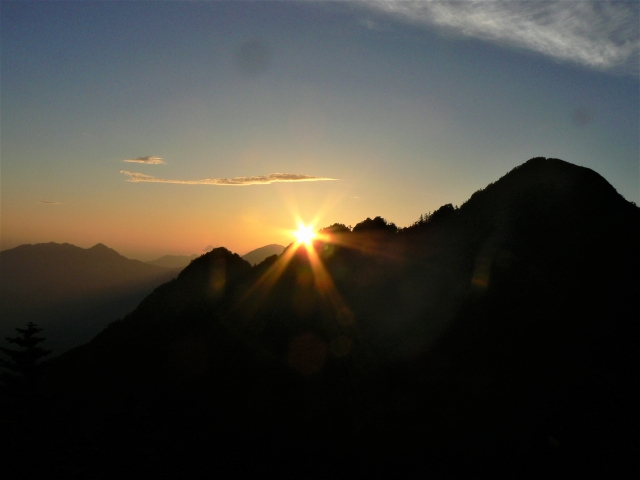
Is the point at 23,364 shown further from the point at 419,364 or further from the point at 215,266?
the point at 215,266

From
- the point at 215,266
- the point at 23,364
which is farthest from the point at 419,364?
the point at 215,266

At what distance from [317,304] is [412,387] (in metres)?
13.4

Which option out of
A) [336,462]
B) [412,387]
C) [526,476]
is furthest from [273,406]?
[526,476]

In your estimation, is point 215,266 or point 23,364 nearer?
point 23,364

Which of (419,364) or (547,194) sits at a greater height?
(547,194)

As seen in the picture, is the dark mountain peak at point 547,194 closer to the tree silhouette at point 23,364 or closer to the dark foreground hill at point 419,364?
the dark foreground hill at point 419,364

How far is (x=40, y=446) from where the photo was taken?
31703 mm

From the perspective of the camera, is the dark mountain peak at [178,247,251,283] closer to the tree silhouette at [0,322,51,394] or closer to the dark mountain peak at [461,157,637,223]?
Result: the tree silhouette at [0,322,51,394]

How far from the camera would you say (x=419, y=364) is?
2502cm

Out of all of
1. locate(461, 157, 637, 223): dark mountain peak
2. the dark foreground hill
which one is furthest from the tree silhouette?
locate(461, 157, 637, 223): dark mountain peak

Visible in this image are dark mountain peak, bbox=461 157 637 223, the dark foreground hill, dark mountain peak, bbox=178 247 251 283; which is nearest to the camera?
the dark foreground hill

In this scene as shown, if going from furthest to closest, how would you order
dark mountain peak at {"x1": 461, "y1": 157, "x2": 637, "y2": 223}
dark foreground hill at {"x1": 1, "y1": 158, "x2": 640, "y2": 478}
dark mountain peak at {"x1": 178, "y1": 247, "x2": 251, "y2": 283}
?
dark mountain peak at {"x1": 178, "y1": 247, "x2": 251, "y2": 283}, dark mountain peak at {"x1": 461, "y1": 157, "x2": 637, "y2": 223}, dark foreground hill at {"x1": 1, "y1": 158, "x2": 640, "y2": 478}

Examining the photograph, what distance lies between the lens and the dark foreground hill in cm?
1975

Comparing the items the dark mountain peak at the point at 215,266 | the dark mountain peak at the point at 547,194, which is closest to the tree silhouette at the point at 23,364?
the dark mountain peak at the point at 215,266
